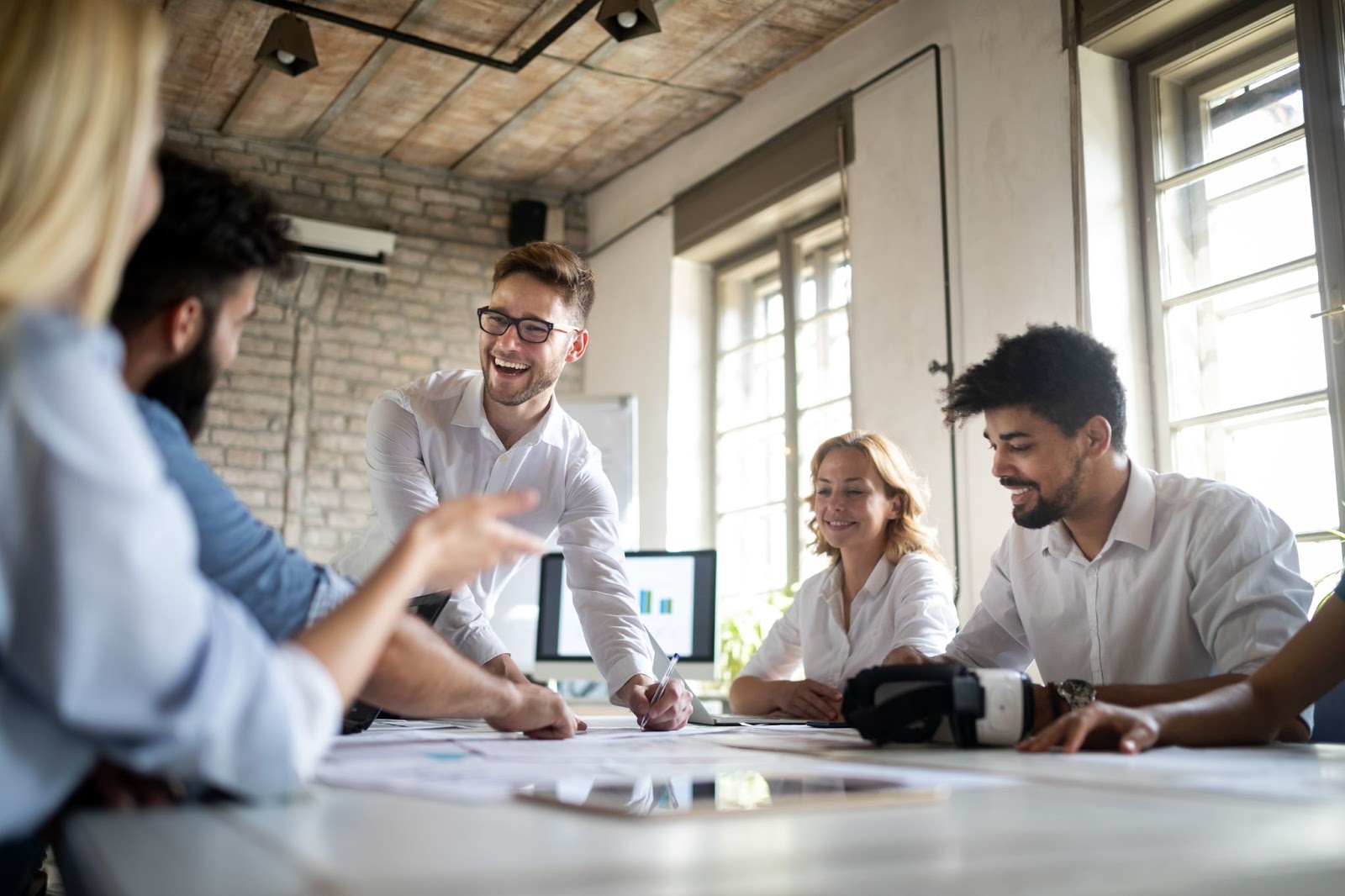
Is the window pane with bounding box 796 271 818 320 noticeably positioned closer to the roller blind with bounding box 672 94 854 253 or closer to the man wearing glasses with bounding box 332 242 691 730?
the roller blind with bounding box 672 94 854 253

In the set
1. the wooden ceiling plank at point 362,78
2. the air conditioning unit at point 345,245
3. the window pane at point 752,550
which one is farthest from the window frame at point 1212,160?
the air conditioning unit at point 345,245

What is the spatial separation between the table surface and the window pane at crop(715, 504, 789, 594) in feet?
14.4

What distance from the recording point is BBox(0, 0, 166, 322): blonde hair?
73 cm

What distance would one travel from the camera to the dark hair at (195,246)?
1073 millimetres

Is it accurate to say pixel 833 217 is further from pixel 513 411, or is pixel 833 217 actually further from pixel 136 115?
pixel 136 115

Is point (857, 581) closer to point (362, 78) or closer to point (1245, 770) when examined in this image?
point (1245, 770)

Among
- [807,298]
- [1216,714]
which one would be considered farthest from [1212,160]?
[1216,714]

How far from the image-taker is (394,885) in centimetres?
56

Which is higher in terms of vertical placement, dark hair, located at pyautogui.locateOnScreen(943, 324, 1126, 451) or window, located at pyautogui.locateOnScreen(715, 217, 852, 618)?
window, located at pyautogui.locateOnScreen(715, 217, 852, 618)

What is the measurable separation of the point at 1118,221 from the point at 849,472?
1440 millimetres

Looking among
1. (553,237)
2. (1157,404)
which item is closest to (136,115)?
(1157,404)

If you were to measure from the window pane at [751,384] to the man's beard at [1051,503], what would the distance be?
3296mm

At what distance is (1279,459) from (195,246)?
3283 mm

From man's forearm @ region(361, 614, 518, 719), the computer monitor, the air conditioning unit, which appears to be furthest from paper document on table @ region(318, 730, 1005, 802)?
the air conditioning unit
